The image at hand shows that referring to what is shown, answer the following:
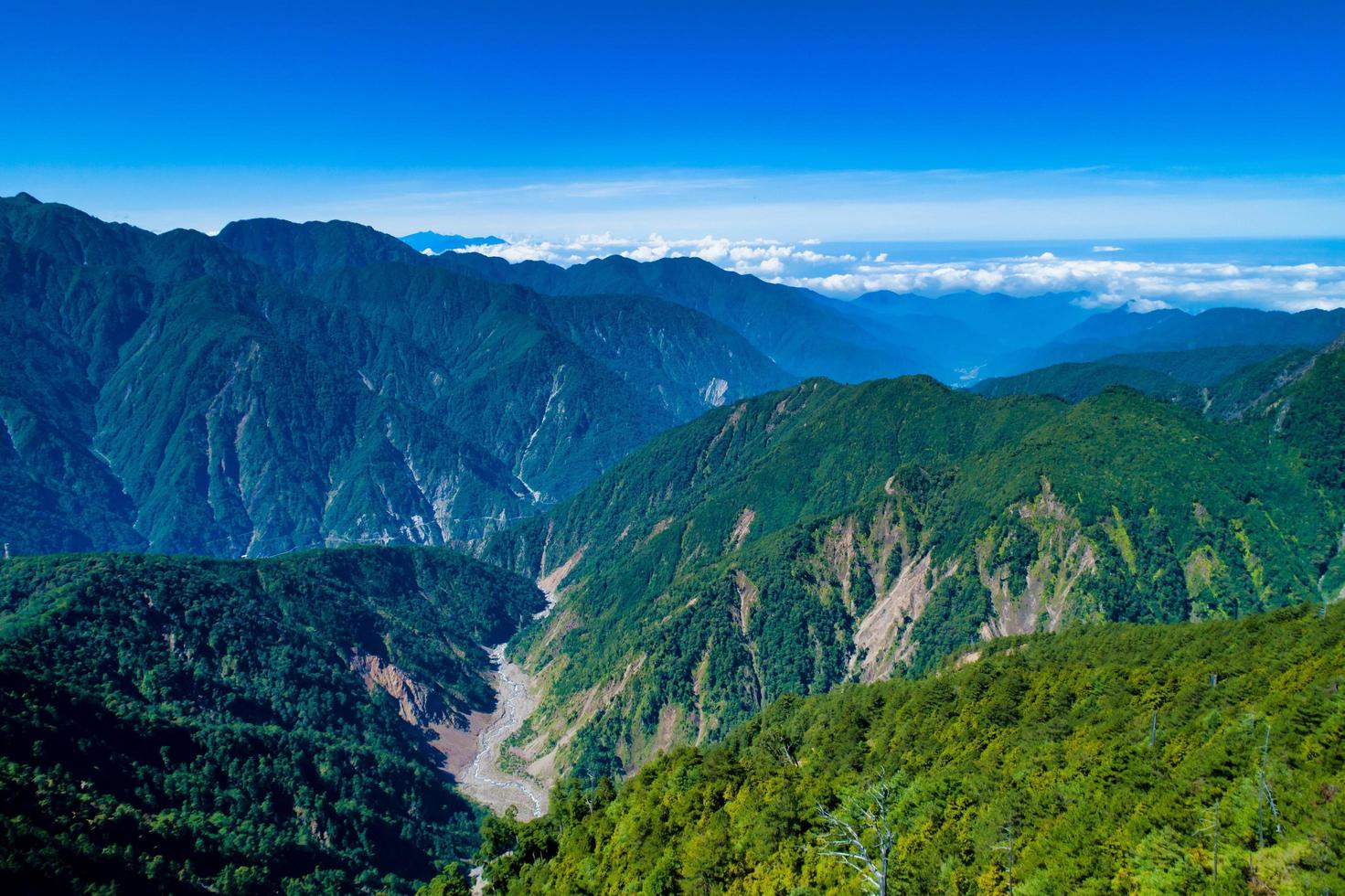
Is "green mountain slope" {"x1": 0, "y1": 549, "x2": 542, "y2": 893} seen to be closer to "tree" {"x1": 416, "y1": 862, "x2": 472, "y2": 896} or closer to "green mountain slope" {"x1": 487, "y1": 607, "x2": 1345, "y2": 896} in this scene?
"tree" {"x1": 416, "y1": 862, "x2": 472, "y2": 896}

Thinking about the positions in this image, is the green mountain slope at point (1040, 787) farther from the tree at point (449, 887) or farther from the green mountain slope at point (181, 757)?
the green mountain slope at point (181, 757)

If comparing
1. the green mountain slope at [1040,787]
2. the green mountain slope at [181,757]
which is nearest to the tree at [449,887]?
the green mountain slope at [1040,787]

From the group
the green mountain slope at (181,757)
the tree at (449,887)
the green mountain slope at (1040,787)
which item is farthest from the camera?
the tree at (449,887)

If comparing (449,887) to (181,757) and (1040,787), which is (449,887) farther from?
(1040,787)

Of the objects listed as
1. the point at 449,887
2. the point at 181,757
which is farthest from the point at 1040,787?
the point at 181,757

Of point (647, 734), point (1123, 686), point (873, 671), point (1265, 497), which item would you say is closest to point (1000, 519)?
point (873, 671)

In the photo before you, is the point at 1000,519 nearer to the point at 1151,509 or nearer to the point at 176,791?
the point at 1151,509
